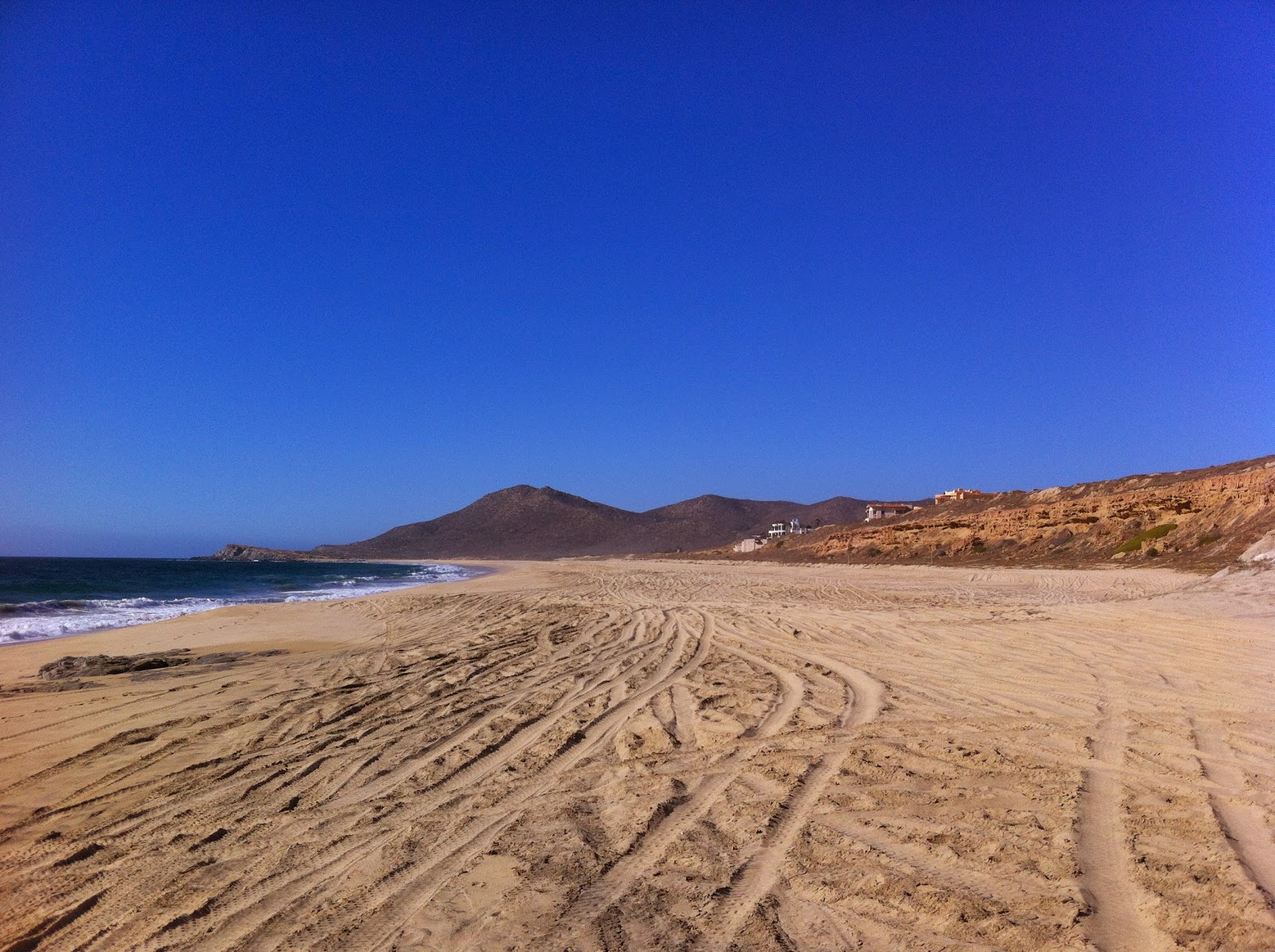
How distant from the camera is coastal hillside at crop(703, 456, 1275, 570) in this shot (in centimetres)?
2081

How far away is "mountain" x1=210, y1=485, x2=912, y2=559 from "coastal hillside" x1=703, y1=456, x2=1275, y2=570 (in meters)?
72.0

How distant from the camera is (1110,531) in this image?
83.3ft

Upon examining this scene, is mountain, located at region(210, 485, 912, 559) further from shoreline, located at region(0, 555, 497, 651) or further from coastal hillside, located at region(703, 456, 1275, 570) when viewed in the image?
shoreline, located at region(0, 555, 497, 651)

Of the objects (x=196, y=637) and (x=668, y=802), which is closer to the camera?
(x=668, y=802)

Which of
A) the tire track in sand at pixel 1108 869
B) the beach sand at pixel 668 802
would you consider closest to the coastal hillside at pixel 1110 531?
the beach sand at pixel 668 802

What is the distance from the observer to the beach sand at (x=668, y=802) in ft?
8.79

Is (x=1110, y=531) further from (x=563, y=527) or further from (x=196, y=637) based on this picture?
(x=563, y=527)

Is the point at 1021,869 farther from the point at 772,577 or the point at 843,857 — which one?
the point at 772,577

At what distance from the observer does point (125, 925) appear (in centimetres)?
286

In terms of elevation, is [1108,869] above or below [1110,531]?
below

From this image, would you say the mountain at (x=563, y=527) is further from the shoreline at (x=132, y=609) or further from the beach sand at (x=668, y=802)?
the beach sand at (x=668, y=802)

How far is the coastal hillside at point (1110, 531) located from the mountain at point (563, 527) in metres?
72.0

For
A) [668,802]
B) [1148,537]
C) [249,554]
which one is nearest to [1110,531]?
[1148,537]

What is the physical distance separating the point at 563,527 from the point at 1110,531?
121 meters
